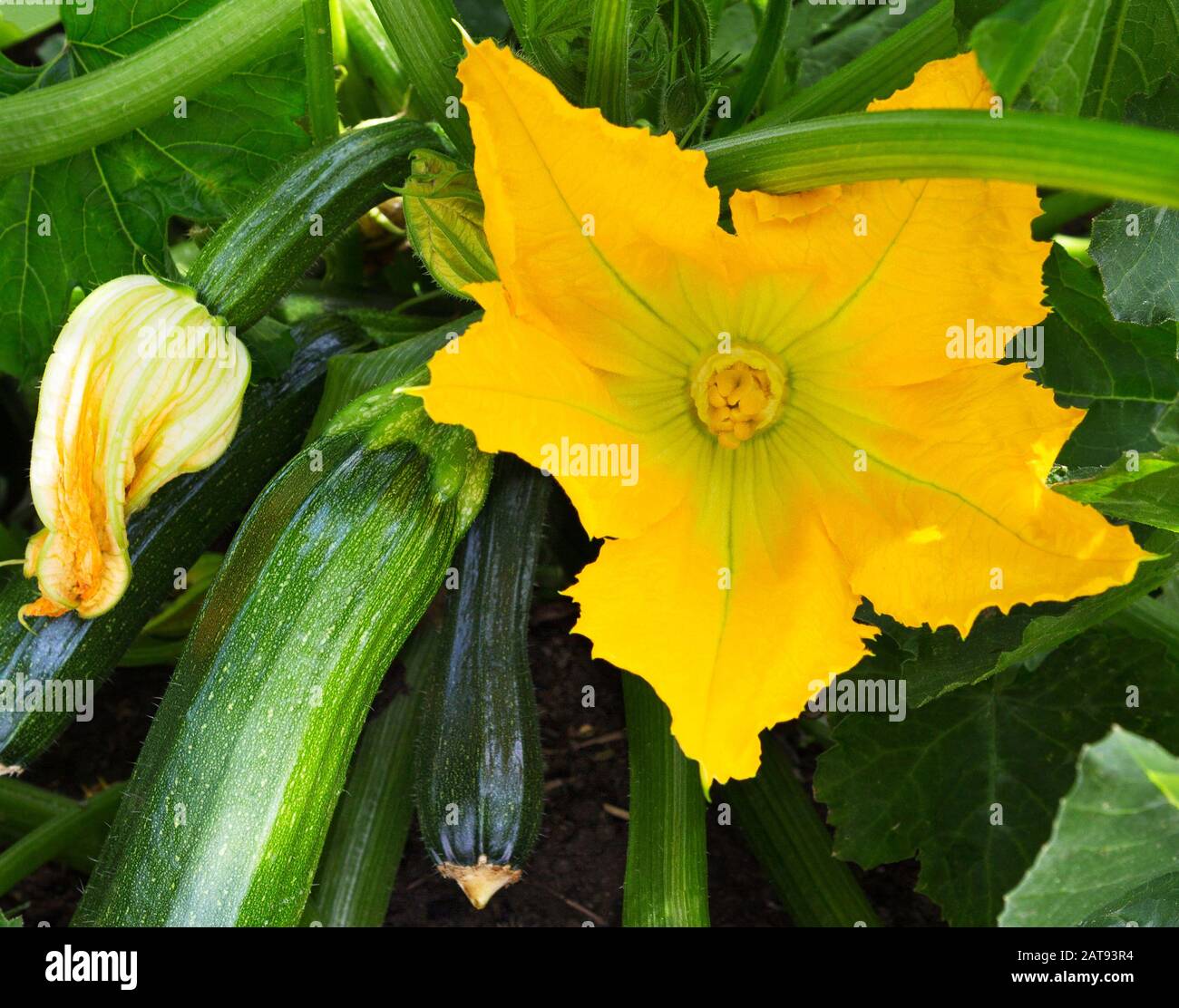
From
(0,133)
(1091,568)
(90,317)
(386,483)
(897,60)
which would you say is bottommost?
(1091,568)

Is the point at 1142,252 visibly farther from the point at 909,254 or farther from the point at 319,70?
the point at 319,70

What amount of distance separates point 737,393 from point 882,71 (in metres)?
0.48

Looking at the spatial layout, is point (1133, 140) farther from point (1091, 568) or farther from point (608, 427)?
point (608, 427)

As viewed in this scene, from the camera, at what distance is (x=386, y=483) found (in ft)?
4.45

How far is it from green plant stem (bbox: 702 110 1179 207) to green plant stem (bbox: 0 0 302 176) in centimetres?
64

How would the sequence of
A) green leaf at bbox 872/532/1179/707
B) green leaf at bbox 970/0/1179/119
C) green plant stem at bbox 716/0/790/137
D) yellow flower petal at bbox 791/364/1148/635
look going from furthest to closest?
green plant stem at bbox 716/0/790/137
green leaf at bbox 872/532/1179/707
yellow flower petal at bbox 791/364/1148/635
green leaf at bbox 970/0/1179/119

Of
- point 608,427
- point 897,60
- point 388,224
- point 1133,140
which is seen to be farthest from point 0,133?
point 1133,140

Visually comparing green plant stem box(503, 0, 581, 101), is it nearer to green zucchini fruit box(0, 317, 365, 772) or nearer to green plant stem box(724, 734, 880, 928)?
green zucchini fruit box(0, 317, 365, 772)

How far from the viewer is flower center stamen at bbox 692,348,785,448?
4.43ft

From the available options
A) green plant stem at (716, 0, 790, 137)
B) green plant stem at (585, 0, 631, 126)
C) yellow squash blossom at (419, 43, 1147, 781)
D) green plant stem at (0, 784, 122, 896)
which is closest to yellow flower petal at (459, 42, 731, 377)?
yellow squash blossom at (419, 43, 1147, 781)

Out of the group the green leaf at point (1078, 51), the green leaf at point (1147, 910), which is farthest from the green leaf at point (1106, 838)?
the green leaf at point (1078, 51)

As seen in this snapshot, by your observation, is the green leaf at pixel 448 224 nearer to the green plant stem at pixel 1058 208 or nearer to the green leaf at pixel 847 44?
the green plant stem at pixel 1058 208

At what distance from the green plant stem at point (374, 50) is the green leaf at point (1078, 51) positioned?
92 centimetres

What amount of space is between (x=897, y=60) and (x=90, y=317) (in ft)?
3.20
